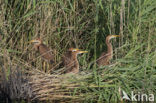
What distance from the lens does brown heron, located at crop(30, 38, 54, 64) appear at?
641 centimetres

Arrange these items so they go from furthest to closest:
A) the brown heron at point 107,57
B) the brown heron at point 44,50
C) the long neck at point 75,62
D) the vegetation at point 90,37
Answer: the brown heron at point 44,50 → the brown heron at point 107,57 → the long neck at point 75,62 → the vegetation at point 90,37

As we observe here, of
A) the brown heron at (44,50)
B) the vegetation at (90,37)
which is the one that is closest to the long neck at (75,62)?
the vegetation at (90,37)

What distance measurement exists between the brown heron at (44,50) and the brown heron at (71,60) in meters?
0.23

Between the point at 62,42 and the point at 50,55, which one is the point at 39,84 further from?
the point at 62,42

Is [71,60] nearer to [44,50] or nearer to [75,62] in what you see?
[75,62]

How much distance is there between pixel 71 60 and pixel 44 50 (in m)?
0.53

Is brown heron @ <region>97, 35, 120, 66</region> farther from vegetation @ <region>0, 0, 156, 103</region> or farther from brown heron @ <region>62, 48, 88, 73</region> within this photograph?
brown heron @ <region>62, 48, 88, 73</region>

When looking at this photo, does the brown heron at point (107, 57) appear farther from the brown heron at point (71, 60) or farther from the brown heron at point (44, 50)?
the brown heron at point (44, 50)

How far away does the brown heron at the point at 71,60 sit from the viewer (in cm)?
614

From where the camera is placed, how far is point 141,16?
655 centimetres

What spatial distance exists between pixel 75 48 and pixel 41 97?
A: 133 cm

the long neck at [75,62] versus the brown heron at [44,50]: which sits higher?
the brown heron at [44,50]

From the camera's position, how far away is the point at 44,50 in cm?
652

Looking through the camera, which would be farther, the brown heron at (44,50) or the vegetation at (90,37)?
the brown heron at (44,50)
